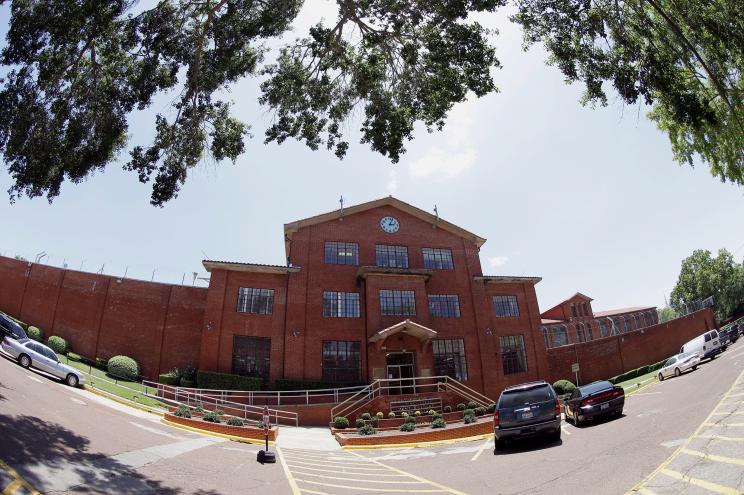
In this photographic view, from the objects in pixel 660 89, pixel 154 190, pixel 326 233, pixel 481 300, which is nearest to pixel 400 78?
pixel 660 89

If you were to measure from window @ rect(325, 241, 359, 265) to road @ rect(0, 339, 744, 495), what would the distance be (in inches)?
634

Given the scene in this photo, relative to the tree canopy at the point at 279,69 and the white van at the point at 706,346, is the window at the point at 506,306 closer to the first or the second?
the white van at the point at 706,346

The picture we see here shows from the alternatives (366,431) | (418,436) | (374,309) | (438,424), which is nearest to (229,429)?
(366,431)

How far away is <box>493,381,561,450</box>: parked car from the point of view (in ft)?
33.6

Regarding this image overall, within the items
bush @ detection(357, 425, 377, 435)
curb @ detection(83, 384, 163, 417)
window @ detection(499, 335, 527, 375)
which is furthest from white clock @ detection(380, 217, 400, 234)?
curb @ detection(83, 384, 163, 417)

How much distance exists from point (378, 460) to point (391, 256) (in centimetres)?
1865

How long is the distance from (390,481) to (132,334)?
25.8 meters

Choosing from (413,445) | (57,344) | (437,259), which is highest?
(437,259)

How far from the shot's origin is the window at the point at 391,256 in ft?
96.0

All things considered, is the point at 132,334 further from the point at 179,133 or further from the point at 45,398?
the point at 179,133

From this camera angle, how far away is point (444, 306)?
2864cm

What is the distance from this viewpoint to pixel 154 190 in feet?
39.3

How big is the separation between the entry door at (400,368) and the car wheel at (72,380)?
656 inches

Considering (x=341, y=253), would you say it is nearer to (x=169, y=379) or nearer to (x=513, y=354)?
(x=169, y=379)
